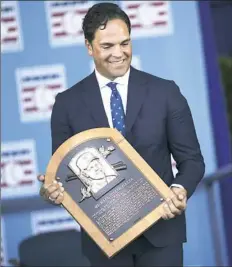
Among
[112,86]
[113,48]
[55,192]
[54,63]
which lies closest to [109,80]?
[112,86]

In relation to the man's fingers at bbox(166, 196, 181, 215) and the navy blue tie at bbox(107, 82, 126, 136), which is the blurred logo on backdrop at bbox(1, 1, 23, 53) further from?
the man's fingers at bbox(166, 196, 181, 215)

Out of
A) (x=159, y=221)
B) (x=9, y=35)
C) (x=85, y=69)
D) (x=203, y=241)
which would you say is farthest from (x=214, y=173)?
(x=159, y=221)

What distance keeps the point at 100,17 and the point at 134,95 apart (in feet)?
0.92

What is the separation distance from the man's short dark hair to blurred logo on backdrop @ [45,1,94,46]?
7.88ft

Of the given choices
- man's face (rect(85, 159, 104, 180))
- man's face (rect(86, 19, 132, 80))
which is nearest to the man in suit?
man's face (rect(86, 19, 132, 80))

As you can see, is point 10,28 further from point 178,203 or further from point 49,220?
point 178,203

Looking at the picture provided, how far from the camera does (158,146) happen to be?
237cm

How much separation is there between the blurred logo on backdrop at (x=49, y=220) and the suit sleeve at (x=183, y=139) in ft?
8.10

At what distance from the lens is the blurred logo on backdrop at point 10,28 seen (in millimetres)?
4695

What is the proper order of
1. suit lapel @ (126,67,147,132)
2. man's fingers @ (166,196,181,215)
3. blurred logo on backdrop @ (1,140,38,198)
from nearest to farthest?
man's fingers @ (166,196,181,215) < suit lapel @ (126,67,147,132) < blurred logo on backdrop @ (1,140,38,198)

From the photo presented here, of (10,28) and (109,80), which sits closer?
(109,80)

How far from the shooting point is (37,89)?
4.71 metres

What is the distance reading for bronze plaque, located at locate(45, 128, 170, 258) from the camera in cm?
225

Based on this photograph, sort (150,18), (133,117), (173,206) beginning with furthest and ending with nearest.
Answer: (150,18) < (133,117) < (173,206)
